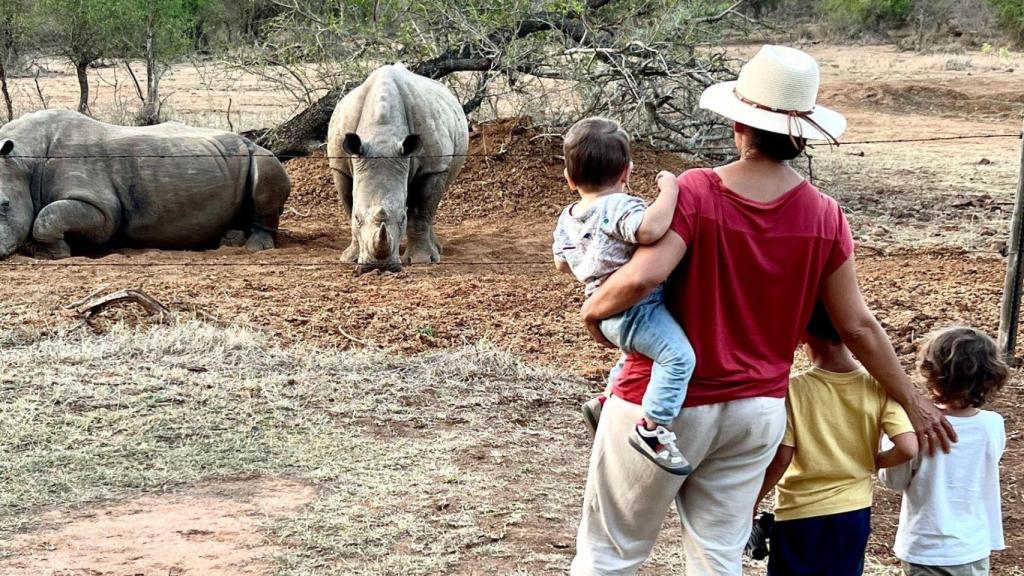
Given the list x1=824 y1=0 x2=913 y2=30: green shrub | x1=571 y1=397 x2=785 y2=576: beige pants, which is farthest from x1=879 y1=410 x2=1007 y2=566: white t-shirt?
x1=824 y1=0 x2=913 y2=30: green shrub

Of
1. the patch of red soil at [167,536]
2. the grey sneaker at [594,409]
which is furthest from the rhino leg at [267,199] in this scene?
the grey sneaker at [594,409]

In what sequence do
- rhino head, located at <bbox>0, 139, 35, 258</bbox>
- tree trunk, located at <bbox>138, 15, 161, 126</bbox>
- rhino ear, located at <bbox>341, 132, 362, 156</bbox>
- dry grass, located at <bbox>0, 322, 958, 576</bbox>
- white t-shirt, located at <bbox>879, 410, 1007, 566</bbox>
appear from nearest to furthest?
1. white t-shirt, located at <bbox>879, 410, 1007, 566</bbox>
2. dry grass, located at <bbox>0, 322, 958, 576</bbox>
3. rhino ear, located at <bbox>341, 132, 362, 156</bbox>
4. rhino head, located at <bbox>0, 139, 35, 258</bbox>
5. tree trunk, located at <bbox>138, 15, 161, 126</bbox>

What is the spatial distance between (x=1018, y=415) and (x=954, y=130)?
14083 mm

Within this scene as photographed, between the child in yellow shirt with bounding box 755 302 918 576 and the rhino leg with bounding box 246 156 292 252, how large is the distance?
860 centimetres

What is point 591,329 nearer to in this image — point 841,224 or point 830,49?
point 841,224

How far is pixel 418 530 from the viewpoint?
4754 mm

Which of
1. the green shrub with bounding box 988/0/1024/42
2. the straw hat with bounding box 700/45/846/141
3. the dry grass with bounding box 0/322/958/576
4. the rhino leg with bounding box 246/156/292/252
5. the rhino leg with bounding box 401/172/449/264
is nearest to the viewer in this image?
the straw hat with bounding box 700/45/846/141

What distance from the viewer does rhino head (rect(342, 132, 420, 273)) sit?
9.95 m

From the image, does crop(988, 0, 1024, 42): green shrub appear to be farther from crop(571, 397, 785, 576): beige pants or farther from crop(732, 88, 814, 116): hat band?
crop(571, 397, 785, 576): beige pants

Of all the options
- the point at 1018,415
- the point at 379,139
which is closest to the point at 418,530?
the point at 1018,415

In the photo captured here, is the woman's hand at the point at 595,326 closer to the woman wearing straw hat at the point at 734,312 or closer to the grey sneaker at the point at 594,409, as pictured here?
the woman wearing straw hat at the point at 734,312

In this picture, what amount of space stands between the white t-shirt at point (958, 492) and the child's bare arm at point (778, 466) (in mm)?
312

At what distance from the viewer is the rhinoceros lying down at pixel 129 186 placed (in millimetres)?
10445

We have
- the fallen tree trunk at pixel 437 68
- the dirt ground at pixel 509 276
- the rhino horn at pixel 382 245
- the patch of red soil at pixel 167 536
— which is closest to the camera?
the patch of red soil at pixel 167 536
